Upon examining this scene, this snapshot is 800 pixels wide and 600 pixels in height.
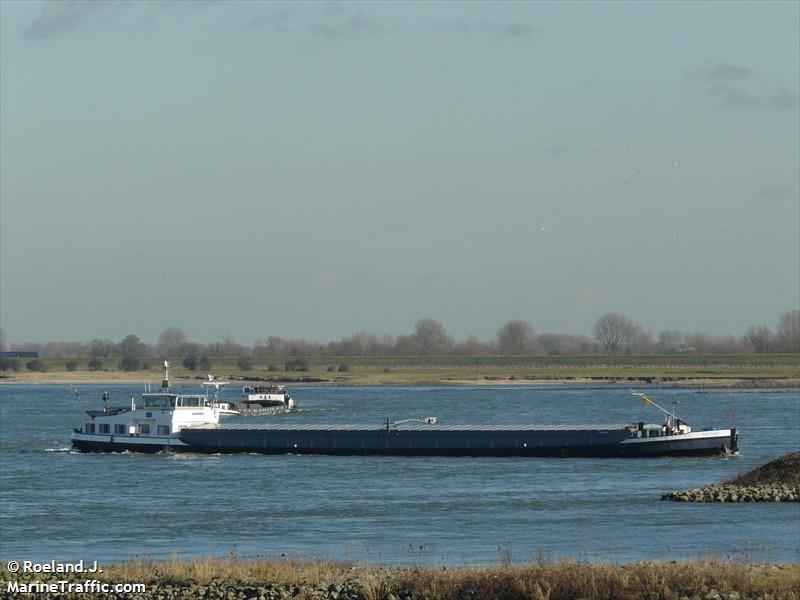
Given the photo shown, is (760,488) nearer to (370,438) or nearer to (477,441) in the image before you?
(477,441)

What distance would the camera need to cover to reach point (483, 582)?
1057 inches

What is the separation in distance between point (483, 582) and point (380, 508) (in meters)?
25.9

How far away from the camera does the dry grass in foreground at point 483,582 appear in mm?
26083

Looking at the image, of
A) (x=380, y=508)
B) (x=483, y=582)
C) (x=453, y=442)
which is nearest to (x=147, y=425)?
(x=453, y=442)

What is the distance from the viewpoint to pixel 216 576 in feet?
95.7

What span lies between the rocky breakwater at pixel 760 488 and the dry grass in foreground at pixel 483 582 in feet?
68.8

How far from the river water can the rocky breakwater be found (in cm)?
126

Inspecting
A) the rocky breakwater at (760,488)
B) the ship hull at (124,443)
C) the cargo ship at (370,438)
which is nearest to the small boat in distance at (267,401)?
the cargo ship at (370,438)

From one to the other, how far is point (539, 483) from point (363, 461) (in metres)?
17.3

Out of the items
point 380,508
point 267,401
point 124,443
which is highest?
point 267,401

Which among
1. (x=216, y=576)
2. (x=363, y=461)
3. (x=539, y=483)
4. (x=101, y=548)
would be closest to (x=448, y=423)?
(x=363, y=461)

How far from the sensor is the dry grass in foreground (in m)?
26.1

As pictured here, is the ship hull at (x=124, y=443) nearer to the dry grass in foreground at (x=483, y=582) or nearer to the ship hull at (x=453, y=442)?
the ship hull at (x=453, y=442)

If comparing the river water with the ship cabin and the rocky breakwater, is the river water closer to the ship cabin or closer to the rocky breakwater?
the rocky breakwater
